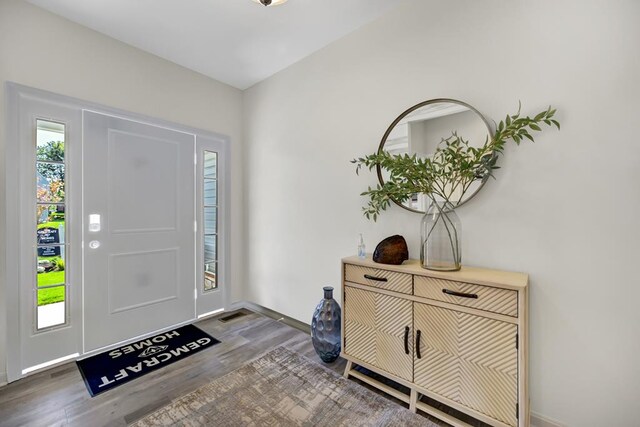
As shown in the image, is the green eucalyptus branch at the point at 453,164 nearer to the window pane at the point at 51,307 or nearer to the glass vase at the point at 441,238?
the glass vase at the point at 441,238

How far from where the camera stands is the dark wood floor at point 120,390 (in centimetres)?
160

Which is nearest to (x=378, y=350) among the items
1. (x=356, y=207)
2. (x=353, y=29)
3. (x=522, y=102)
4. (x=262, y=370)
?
(x=262, y=370)

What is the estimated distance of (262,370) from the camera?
6.80 ft

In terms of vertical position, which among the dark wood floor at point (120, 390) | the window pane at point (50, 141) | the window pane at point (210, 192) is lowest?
the dark wood floor at point (120, 390)

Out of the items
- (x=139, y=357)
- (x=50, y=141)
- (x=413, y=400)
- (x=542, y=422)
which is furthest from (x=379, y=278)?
(x=50, y=141)

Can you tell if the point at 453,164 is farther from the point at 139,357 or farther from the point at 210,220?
the point at 139,357

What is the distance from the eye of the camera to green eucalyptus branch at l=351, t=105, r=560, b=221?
147 centimetres

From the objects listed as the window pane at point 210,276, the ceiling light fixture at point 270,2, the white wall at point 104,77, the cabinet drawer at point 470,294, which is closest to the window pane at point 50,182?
the white wall at point 104,77

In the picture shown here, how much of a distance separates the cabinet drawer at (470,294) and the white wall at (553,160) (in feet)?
1.11

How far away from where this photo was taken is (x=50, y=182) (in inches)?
82.9

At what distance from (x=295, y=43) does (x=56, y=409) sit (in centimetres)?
326

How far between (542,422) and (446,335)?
0.71 meters

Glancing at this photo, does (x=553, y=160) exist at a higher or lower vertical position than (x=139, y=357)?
higher

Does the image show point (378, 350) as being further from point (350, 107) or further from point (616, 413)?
point (350, 107)
